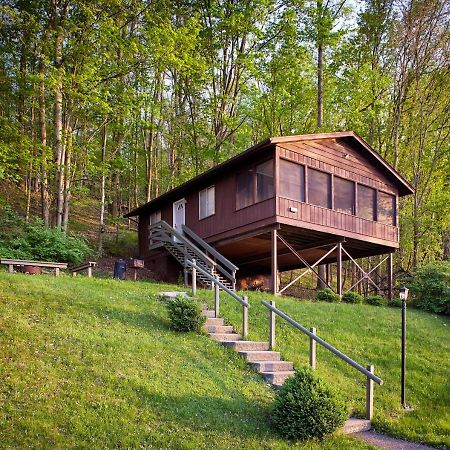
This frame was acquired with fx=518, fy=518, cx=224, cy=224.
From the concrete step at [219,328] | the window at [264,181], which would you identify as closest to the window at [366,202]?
the window at [264,181]

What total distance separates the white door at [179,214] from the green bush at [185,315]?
1160 cm

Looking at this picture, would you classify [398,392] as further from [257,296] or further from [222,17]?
[222,17]

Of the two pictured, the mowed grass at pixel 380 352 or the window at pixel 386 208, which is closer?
the mowed grass at pixel 380 352

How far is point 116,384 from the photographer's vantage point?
307 inches

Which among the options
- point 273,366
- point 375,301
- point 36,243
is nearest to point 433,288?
point 375,301

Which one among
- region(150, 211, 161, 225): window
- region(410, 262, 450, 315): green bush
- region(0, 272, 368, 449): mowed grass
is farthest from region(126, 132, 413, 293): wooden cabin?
region(0, 272, 368, 449): mowed grass

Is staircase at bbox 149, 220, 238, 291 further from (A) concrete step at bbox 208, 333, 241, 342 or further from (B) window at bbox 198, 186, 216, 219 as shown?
(A) concrete step at bbox 208, 333, 241, 342

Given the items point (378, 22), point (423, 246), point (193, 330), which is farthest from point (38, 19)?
point (423, 246)

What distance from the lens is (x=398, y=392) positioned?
33.3 feet

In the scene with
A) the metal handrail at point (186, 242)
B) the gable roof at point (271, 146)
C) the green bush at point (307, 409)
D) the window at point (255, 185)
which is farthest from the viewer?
the metal handrail at point (186, 242)

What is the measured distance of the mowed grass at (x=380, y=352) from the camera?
29.6ft

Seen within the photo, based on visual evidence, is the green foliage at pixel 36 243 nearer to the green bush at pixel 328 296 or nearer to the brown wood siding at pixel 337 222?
the brown wood siding at pixel 337 222

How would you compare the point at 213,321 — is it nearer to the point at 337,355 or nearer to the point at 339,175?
the point at 337,355

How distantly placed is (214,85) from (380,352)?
21.7m
